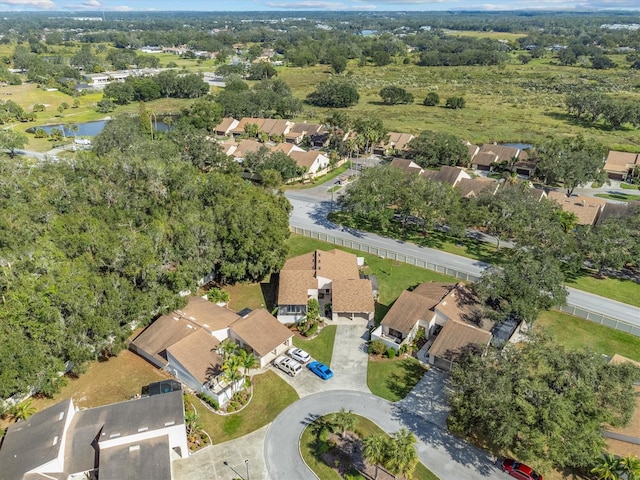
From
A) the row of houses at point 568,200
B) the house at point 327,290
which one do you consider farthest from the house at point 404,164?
the house at point 327,290

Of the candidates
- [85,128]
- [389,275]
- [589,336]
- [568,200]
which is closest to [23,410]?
[389,275]

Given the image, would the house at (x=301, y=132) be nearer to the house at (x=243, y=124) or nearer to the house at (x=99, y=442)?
the house at (x=243, y=124)

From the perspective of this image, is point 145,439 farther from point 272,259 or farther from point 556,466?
point 556,466

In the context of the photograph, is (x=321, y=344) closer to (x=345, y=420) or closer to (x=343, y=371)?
(x=343, y=371)

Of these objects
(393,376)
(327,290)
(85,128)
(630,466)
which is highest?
(630,466)

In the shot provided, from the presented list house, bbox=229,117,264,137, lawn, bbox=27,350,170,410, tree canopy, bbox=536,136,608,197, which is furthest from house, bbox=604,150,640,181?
lawn, bbox=27,350,170,410

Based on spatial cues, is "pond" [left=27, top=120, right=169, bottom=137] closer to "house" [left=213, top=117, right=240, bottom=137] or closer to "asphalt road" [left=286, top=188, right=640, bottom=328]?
"house" [left=213, top=117, right=240, bottom=137]
